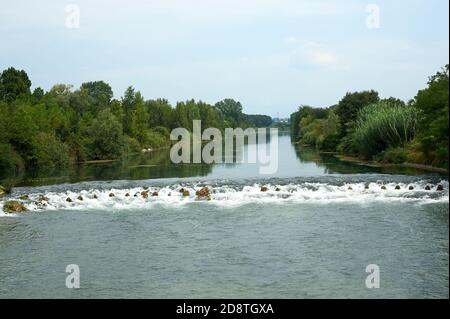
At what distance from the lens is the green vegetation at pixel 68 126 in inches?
2160

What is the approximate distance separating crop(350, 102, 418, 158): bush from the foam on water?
61.4 ft

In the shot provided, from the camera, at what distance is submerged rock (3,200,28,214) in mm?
27466

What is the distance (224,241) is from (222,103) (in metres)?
173

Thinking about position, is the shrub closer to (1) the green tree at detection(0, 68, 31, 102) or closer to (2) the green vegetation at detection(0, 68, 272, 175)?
(2) the green vegetation at detection(0, 68, 272, 175)

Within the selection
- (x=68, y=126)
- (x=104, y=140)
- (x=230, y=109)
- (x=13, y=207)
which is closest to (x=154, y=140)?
(x=104, y=140)

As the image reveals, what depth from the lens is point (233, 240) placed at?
20266 mm

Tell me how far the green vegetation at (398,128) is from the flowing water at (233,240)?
5.64m

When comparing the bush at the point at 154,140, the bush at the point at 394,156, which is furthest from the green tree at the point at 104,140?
the bush at the point at 394,156

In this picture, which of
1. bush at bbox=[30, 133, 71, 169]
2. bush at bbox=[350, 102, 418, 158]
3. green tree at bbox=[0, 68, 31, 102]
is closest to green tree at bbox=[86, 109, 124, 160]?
bush at bbox=[30, 133, 71, 169]

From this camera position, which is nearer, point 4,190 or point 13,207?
point 13,207

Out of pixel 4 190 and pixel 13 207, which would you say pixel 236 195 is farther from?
pixel 4 190

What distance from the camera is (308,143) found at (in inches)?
3885

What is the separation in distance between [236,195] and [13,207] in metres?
11.5
